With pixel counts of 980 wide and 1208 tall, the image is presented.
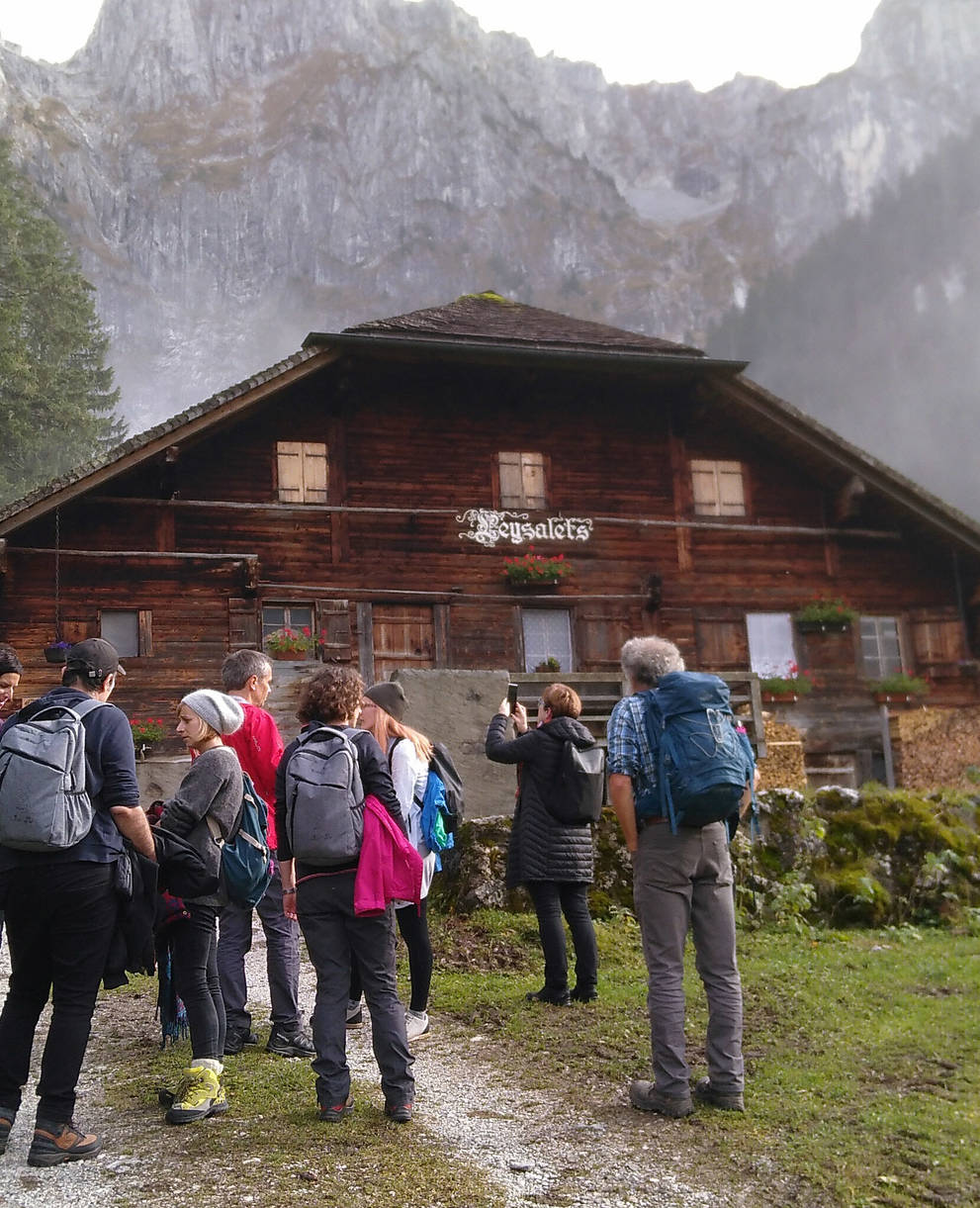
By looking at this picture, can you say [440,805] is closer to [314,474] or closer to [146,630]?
[146,630]

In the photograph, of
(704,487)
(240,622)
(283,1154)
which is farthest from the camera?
(704,487)

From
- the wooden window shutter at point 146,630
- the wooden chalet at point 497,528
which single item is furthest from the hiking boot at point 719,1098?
the wooden window shutter at point 146,630

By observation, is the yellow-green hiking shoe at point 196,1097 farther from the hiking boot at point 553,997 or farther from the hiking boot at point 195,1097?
the hiking boot at point 553,997

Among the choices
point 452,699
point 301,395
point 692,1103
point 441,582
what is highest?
point 301,395

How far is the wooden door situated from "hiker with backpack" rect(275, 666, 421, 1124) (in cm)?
1318

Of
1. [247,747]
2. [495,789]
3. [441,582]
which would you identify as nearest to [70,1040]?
[247,747]

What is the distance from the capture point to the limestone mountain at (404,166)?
97.4 m

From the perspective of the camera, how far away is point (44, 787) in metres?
4.10

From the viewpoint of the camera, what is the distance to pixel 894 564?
2038cm

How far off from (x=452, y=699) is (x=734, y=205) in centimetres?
11081

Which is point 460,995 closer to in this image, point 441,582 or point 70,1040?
point 70,1040

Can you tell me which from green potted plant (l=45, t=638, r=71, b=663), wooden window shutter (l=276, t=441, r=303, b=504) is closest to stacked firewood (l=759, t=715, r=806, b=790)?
wooden window shutter (l=276, t=441, r=303, b=504)

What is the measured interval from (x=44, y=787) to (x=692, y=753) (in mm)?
2434

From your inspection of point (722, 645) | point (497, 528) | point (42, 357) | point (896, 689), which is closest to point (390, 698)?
point (497, 528)
